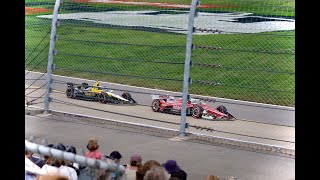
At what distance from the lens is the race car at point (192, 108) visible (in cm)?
1142

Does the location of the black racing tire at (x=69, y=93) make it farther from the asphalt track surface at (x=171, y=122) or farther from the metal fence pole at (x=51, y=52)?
the metal fence pole at (x=51, y=52)

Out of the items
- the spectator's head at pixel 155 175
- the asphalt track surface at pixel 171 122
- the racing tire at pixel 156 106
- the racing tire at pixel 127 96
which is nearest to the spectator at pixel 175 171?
the spectator's head at pixel 155 175

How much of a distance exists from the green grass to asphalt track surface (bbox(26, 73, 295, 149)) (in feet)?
7.84

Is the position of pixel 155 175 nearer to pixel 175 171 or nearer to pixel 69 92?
pixel 175 171

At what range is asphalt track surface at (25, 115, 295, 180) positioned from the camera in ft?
28.0

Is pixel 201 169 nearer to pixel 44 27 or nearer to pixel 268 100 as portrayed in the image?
pixel 268 100

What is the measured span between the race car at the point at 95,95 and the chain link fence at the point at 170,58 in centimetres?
13

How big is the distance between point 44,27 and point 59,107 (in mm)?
7210

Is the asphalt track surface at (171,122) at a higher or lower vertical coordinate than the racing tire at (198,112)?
lower

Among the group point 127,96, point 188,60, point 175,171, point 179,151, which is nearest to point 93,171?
point 175,171

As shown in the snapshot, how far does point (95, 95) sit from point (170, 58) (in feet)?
22.1

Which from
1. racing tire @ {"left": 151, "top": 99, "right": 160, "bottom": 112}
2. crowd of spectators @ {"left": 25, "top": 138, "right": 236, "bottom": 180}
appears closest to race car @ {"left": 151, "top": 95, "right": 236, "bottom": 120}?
racing tire @ {"left": 151, "top": 99, "right": 160, "bottom": 112}

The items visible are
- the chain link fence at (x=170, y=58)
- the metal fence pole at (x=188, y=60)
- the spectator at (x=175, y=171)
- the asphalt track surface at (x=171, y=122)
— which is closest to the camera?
the spectator at (x=175, y=171)
